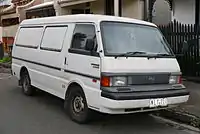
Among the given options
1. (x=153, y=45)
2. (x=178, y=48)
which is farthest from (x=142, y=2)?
(x=153, y=45)

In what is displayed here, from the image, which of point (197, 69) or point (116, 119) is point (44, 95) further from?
point (197, 69)

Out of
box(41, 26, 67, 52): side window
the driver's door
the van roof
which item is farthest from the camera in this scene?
box(41, 26, 67, 52): side window

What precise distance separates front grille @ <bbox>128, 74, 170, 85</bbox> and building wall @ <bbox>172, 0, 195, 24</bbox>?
25.8 feet

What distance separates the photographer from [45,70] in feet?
27.1

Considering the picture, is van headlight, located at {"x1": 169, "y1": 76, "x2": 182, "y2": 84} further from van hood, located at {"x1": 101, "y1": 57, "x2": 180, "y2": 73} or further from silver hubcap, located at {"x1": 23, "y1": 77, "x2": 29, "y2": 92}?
silver hubcap, located at {"x1": 23, "y1": 77, "x2": 29, "y2": 92}

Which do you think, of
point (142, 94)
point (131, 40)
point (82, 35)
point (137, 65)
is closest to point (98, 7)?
point (82, 35)

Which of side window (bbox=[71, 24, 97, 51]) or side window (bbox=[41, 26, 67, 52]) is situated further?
side window (bbox=[41, 26, 67, 52])

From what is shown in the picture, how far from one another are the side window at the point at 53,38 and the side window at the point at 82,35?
1.41ft

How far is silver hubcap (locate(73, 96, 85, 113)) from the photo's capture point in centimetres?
682

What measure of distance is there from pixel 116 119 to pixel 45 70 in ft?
6.98

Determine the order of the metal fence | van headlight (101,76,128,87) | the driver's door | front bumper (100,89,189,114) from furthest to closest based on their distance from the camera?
the metal fence < the driver's door < van headlight (101,76,128,87) < front bumper (100,89,189,114)

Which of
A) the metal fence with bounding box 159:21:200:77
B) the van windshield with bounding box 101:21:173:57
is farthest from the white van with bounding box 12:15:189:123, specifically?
the metal fence with bounding box 159:21:200:77

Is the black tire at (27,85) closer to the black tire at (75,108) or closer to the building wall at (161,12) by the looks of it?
the black tire at (75,108)

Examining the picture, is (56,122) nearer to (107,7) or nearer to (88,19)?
(88,19)
